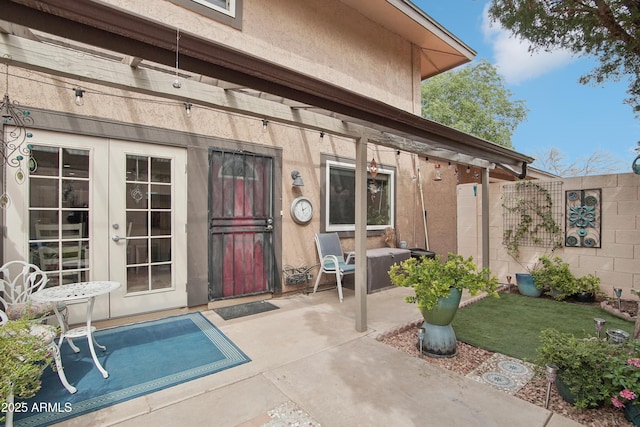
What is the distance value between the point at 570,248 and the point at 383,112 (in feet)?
13.9

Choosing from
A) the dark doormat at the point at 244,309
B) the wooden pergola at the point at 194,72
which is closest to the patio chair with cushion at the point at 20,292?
the dark doormat at the point at 244,309

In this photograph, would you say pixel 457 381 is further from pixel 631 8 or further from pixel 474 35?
pixel 474 35

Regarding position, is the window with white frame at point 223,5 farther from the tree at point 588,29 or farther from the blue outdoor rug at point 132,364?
the blue outdoor rug at point 132,364

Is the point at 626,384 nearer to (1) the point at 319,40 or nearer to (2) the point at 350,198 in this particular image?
(2) the point at 350,198

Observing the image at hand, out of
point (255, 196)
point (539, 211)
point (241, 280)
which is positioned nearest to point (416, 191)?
point (539, 211)

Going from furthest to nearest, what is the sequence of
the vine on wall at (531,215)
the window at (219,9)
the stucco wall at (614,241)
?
1. the vine on wall at (531,215)
2. the stucco wall at (614,241)
3. the window at (219,9)

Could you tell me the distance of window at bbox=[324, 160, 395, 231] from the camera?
18.1 feet

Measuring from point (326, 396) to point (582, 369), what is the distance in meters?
1.77

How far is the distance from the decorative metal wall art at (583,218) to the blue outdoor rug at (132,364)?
541 cm

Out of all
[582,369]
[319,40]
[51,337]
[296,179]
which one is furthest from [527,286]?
[51,337]

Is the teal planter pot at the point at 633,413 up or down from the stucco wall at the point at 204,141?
down

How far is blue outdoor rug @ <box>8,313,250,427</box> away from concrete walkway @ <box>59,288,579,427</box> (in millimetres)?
136

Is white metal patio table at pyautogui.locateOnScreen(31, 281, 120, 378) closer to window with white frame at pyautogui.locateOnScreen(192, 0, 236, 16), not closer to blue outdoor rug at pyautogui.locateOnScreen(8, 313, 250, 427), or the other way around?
blue outdoor rug at pyautogui.locateOnScreen(8, 313, 250, 427)

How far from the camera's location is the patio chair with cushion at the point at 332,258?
4.73 m
